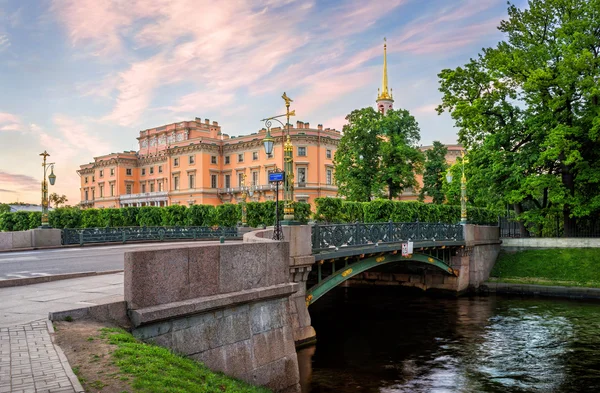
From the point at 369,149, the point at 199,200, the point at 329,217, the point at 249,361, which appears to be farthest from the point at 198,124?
the point at 249,361

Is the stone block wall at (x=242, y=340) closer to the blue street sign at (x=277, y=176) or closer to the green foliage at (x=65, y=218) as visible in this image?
the blue street sign at (x=277, y=176)

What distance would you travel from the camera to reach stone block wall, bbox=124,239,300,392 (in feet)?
26.6

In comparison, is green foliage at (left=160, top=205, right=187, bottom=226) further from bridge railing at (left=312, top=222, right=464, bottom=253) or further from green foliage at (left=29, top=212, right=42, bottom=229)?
bridge railing at (left=312, top=222, right=464, bottom=253)

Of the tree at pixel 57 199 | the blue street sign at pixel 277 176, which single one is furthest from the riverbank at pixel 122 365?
the tree at pixel 57 199

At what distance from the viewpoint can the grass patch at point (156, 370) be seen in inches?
235

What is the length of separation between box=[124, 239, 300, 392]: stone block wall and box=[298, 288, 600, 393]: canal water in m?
2.82

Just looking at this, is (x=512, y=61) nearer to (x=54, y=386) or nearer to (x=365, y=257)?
(x=365, y=257)

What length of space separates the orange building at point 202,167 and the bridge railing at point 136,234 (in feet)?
55.5

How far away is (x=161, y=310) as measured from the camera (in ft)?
26.2

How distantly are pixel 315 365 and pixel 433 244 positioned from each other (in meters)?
11.3

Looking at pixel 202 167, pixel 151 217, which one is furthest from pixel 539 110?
pixel 202 167

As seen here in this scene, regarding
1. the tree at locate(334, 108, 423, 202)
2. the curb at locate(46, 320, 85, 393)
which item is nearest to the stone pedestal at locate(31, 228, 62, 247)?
the curb at locate(46, 320, 85, 393)

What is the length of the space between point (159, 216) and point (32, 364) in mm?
47589

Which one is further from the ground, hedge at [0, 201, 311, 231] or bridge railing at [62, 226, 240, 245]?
hedge at [0, 201, 311, 231]
